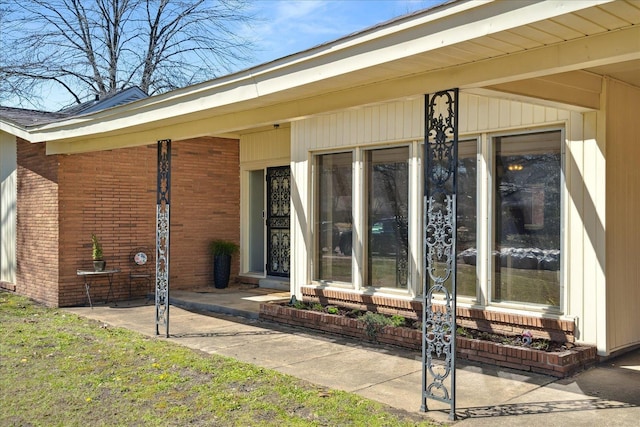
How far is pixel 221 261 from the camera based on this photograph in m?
12.4

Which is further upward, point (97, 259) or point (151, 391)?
point (97, 259)

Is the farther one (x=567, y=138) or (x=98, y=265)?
(x=98, y=265)

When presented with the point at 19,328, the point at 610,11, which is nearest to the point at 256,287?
the point at 19,328

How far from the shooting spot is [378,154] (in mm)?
8555

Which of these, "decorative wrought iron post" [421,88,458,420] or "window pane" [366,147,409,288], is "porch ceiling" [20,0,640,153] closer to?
"decorative wrought iron post" [421,88,458,420]

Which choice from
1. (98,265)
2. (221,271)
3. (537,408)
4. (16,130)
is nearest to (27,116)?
(16,130)

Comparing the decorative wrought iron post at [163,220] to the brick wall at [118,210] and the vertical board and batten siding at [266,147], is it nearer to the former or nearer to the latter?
the brick wall at [118,210]

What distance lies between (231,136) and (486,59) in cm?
871

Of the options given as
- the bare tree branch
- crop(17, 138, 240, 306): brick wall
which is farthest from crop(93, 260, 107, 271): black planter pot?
the bare tree branch

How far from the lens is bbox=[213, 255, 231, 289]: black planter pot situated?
40.4ft

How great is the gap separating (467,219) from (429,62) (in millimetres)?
3088

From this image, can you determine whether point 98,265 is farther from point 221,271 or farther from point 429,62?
point 429,62

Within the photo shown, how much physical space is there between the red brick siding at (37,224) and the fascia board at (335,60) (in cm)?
282

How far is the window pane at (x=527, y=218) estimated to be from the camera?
22.0 feet
